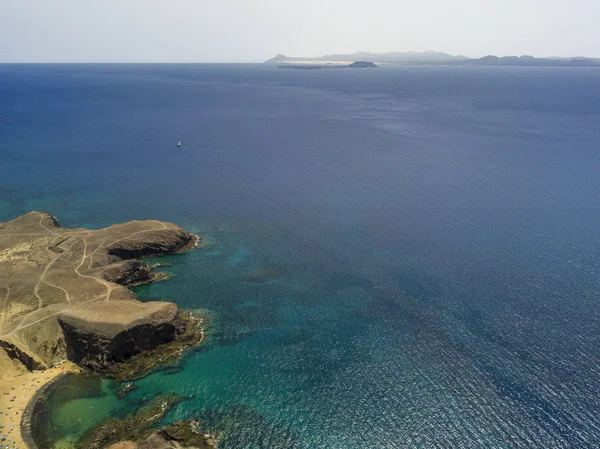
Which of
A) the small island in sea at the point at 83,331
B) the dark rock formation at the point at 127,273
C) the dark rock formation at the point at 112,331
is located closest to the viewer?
the small island in sea at the point at 83,331

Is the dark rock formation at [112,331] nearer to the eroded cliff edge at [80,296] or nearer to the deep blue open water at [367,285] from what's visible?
the eroded cliff edge at [80,296]

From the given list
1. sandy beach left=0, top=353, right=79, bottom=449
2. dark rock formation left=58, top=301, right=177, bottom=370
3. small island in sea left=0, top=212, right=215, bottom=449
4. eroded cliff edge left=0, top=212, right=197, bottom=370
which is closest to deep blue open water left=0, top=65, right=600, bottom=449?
small island in sea left=0, top=212, right=215, bottom=449

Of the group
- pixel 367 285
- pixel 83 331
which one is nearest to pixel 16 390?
pixel 83 331

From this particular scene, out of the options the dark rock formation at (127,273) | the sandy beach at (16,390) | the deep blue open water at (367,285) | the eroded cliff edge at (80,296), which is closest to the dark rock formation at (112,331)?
the eroded cliff edge at (80,296)

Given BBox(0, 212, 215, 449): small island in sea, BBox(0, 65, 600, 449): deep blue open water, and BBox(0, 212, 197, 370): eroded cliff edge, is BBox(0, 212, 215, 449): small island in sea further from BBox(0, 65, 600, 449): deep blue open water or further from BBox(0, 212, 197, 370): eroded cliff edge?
BBox(0, 65, 600, 449): deep blue open water

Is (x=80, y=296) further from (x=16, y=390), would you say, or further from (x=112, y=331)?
(x=16, y=390)
